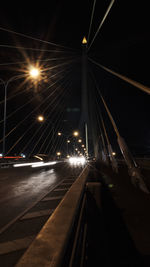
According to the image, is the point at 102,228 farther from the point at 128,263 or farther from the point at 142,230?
the point at 128,263

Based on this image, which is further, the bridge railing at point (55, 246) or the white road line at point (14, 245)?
the white road line at point (14, 245)

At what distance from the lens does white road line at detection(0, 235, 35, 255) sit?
2986mm

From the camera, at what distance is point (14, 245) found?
3158mm

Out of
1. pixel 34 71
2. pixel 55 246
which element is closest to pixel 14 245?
pixel 55 246

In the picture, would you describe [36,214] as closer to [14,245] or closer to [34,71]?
[14,245]

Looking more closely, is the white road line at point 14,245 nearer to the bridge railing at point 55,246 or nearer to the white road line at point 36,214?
the bridge railing at point 55,246

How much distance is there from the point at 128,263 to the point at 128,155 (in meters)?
8.02

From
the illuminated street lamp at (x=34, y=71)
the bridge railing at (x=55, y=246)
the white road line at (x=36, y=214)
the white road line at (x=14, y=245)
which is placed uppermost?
the illuminated street lamp at (x=34, y=71)

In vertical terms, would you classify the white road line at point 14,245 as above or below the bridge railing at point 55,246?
below

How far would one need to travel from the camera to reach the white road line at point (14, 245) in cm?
299

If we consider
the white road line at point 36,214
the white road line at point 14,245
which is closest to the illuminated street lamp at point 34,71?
the white road line at point 36,214

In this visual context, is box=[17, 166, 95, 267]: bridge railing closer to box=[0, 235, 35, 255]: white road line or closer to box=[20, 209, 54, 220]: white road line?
box=[0, 235, 35, 255]: white road line

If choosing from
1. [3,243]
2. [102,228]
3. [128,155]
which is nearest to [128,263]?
[102,228]

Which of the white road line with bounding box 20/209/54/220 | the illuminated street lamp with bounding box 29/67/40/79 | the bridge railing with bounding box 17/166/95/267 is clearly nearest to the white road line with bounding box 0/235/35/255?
the bridge railing with bounding box 17/166/95/267
